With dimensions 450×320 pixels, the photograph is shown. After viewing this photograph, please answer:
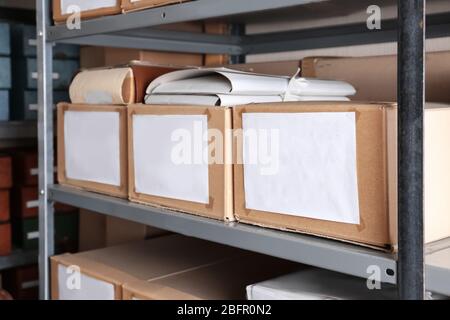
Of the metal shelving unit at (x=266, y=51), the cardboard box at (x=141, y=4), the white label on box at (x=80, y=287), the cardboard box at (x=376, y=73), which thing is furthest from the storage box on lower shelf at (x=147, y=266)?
the cardboard box at (x=141, y=4)

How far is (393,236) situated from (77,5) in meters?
0.86

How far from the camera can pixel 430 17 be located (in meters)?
1.24

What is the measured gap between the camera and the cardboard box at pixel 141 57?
4.85 feet

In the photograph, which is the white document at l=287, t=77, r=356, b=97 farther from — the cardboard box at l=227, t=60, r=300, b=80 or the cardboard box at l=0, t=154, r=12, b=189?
the cardboard box at l=0, t=154, r=12, b=189

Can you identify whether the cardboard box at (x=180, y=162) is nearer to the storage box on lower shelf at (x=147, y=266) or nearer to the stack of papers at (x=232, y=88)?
the stack of papers at (x=232, y=88)

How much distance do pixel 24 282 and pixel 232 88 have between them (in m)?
1.31

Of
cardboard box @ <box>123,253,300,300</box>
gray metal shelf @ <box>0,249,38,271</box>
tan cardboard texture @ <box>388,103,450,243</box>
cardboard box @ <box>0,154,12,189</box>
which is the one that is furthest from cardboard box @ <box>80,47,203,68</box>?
tan cardboard texture @ <box>388,103,450,243</box>

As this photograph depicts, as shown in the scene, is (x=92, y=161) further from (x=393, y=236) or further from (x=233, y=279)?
Answer: (x=393, y=236)

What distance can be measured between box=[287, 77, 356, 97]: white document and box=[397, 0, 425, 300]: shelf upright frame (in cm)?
37

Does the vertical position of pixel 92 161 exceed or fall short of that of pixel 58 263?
it exceeds it

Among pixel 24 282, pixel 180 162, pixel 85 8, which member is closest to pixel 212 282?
pixel 180 162

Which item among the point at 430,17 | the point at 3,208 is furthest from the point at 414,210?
the point at 3,208

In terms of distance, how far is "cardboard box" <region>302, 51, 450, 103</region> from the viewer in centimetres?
104
